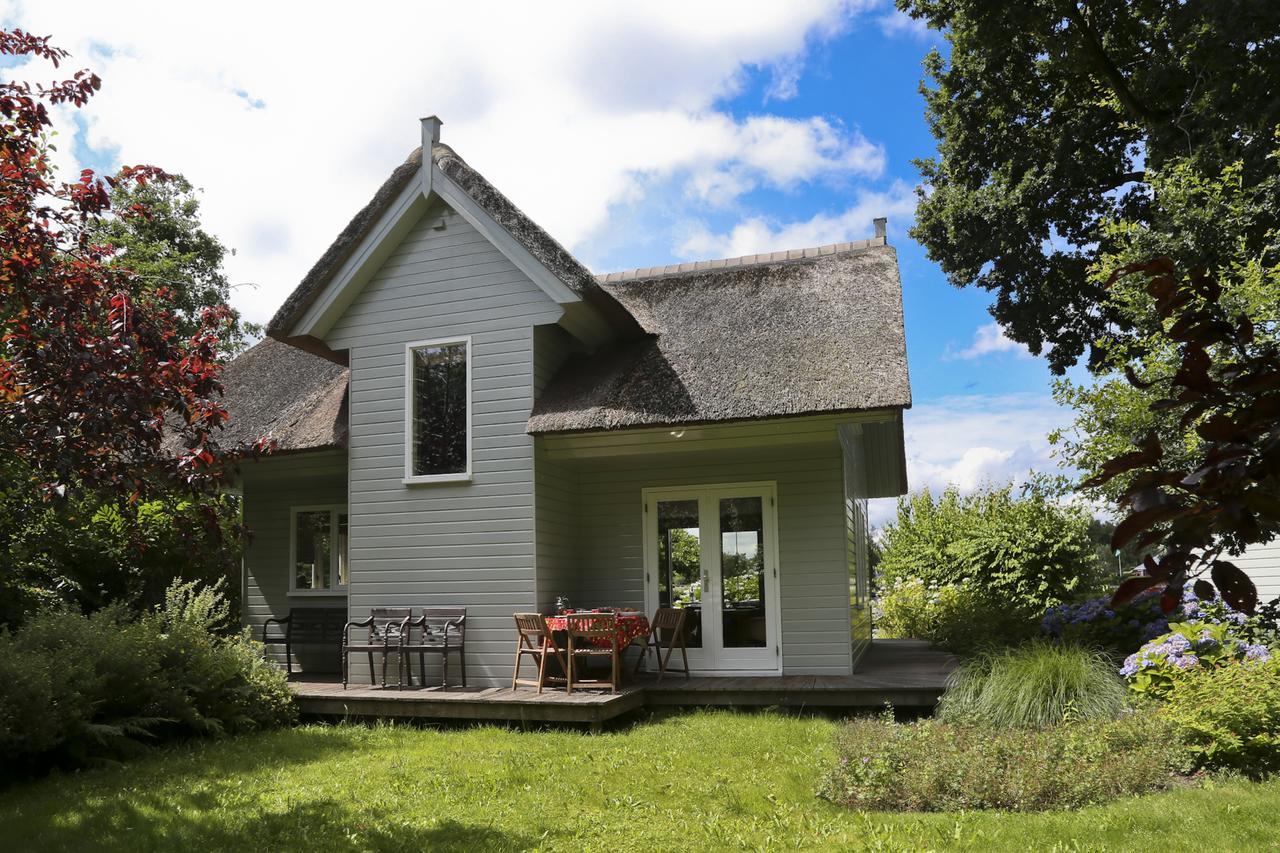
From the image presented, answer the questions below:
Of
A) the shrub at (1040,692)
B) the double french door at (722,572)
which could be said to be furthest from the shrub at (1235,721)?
the double french door at (722,572)

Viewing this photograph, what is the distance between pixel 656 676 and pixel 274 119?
6.99m

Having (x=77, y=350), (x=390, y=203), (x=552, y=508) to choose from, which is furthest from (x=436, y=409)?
(x=77, y=350)

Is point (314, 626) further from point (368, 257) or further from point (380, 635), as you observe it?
point (368, 257)

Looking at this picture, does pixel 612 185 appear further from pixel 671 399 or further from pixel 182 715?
pixel 182 715

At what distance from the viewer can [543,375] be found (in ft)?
36.9

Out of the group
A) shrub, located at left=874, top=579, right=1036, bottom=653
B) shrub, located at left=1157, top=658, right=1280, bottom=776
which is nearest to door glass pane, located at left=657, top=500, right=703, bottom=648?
shrub, located at left=874, top=579, right=1036, bottom=653

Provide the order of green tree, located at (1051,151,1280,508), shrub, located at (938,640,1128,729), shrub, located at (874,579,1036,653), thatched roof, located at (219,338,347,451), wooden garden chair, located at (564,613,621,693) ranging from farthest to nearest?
thatched roof, located at (219,338,347,451), shrub, located at (874,579,1036,653), wooden garden chair, located at (564,613,621,693), green tree, located at (1051,151,1280,508), shrub, located at (938,640,1128,729)

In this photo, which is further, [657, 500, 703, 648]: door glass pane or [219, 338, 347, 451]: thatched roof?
[219, 338, 347, 451]: thatched roof

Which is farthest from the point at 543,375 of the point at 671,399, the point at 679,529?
the point at 679,529

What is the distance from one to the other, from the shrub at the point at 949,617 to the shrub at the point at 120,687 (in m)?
7.55

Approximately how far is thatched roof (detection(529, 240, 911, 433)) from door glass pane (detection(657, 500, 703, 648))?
1.64 m

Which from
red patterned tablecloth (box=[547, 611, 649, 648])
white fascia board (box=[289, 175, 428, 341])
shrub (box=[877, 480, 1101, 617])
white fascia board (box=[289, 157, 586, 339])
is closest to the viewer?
red patterned tablecloth (box=[547, 611, 649, 648])

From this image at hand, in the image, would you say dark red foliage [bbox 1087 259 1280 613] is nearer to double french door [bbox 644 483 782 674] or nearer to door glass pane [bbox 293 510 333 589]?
double french door [bbox 644 483 782 674]

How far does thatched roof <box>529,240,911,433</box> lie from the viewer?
33.2 feet
